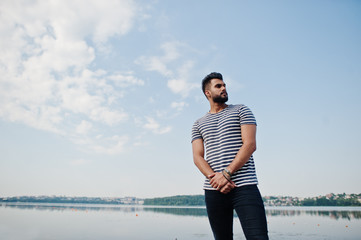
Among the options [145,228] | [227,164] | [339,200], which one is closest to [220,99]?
[227,164]

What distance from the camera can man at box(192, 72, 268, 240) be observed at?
79.0 inches

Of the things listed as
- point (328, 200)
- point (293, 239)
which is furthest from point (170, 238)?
point (328, 200)

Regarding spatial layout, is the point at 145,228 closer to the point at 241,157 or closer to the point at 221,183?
the point at 221,183

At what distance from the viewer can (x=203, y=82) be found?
9.11 feet

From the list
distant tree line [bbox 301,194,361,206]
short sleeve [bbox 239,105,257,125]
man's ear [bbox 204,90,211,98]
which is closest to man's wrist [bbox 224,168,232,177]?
short sleeve [bbox 239,105,257,125]

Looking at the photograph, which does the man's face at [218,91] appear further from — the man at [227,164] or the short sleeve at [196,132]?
the short sleeve at [196,132]

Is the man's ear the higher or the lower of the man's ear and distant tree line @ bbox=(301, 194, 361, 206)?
the higher

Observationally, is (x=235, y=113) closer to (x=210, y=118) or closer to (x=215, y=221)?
(x=210, y=118)

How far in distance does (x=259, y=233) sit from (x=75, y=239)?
20.1 m

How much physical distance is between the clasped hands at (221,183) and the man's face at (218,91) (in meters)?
0.81

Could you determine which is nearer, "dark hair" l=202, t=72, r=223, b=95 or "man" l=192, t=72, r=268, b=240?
"man" l=192, t=72, r=268, b=240

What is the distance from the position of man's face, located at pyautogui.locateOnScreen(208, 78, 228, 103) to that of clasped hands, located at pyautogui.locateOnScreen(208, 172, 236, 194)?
807 mm

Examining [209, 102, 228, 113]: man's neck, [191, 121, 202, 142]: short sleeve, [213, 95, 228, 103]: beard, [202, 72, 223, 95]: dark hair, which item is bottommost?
[191, 121, 202, 142]: short sleeve

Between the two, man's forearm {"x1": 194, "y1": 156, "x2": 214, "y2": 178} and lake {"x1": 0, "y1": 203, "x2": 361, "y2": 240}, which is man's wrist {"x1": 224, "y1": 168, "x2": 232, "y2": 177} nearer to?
man's forearm {"x1": 194, "y1": 156, "x2": 214, "y2": 178}
